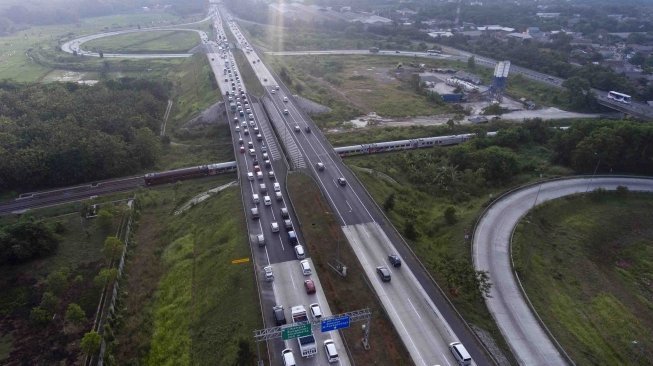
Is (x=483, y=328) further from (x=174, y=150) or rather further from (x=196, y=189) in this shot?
(x=174, y=150)

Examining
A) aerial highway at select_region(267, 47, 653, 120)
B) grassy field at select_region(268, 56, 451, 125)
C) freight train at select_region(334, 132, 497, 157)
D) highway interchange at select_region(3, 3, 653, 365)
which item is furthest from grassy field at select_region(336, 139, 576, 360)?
aerial highway at select_region(267, 47, 653, 120)

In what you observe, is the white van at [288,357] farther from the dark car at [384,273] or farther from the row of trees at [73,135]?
the row of trees at [73,135]

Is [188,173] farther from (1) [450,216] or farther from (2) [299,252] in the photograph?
(1) [450,216]

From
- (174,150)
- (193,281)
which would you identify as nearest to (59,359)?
(193,281)

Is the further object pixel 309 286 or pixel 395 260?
pixel 395 260

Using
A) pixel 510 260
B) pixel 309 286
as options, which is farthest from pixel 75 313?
pixel 510 260

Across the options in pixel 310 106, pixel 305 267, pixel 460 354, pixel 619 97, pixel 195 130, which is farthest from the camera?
pixel 619 97

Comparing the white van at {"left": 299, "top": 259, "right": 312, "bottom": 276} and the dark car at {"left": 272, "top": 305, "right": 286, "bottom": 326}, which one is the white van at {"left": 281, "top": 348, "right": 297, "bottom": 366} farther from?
the white van at {"left": 299, "top": 259, "right": 312, "bottom": 276}
